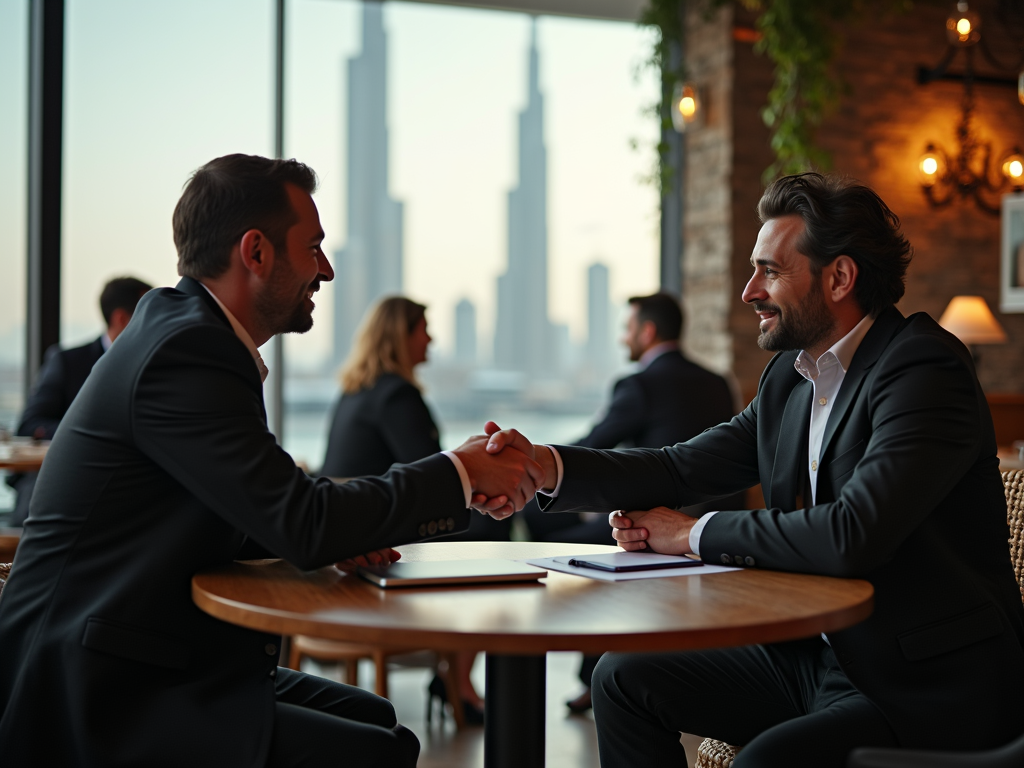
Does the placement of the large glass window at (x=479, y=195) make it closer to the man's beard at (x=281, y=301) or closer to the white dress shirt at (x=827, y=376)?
the man's beard at (x=281, y=301)

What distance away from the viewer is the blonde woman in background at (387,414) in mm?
3654

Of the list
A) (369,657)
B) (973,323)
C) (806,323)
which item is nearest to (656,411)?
(369,657)

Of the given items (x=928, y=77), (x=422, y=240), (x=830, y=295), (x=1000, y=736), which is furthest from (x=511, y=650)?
(x=928, y=77)

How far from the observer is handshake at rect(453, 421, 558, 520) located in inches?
65.1

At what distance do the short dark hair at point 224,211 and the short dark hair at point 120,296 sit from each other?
8.75 ft

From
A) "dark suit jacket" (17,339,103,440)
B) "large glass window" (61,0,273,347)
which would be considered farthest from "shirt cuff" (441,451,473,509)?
"large glass window" (61,0,273,347)

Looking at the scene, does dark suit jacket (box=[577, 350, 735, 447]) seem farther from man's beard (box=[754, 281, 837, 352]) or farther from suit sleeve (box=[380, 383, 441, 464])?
man's beard (box=[754, 281, 837, 352])

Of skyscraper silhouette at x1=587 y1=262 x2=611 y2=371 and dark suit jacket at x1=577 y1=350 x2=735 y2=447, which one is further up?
skyscraper silhouette at x1=587 y1=262 x2=611 y2=371

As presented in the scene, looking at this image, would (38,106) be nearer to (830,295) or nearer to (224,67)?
(224,67)

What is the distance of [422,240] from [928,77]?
3.29m

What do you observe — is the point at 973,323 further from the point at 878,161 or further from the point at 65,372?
the point at 65,372

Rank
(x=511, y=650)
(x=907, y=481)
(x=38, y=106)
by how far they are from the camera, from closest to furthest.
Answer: (x=511, y=650)
(x=907, y=481)
(x=38, y=106)

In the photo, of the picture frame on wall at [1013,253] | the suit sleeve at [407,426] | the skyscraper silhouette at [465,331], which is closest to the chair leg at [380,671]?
the suit sleeve at [407,426]

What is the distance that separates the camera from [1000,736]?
5.07ft
